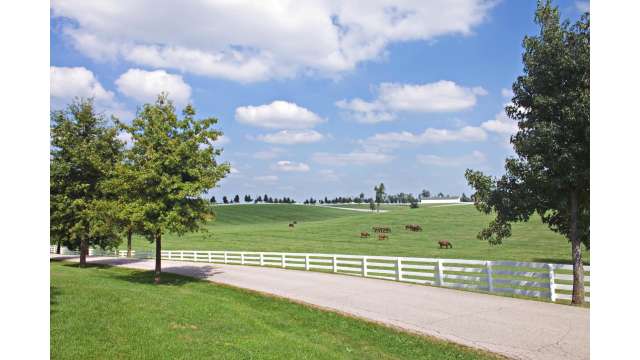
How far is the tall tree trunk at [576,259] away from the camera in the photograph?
1468 cm

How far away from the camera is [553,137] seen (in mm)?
14414

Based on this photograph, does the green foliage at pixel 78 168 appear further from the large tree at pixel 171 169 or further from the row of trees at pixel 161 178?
the large tree at pixel 171 169

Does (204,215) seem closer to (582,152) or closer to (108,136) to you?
(108,136)

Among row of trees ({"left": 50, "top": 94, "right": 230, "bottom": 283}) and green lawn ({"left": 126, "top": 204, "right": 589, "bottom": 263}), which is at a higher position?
row of trees ({"left": 50, "top": 94, "right": 230, "bottom": 283})

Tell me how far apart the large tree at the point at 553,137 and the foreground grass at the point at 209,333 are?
7.38 meters

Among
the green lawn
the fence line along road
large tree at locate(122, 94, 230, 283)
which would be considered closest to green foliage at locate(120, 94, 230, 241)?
large tree at locate(122, 94, 230, 283)

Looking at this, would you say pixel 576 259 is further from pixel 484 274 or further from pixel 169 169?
pixel 169 169

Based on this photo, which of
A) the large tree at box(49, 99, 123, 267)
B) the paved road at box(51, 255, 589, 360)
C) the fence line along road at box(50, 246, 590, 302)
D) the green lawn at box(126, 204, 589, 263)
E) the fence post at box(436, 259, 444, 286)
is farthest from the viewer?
the green lawn at box(126, 204, 589, 263)

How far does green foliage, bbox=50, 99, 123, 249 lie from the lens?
2719 centimetres

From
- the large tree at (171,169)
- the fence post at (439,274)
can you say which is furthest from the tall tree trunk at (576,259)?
the large tree at (171,169)

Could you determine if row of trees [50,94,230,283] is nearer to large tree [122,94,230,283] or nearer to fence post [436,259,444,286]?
large tree [122,94,230,283]

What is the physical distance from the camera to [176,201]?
68.4 ft
